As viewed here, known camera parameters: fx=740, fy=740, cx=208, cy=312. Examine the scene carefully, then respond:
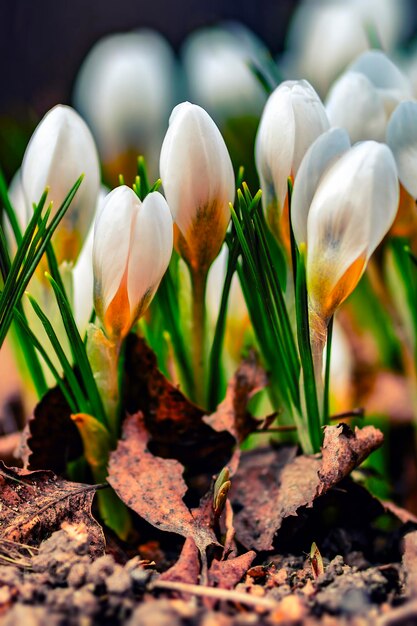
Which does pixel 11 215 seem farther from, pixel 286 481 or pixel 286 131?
pixel 286 481

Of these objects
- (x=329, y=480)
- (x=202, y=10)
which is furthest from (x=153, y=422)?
(x=202, y=10)

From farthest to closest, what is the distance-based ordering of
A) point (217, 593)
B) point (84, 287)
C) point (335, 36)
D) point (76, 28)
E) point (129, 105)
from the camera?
point (76, 28) → point (335, 36) → point (129, 105) → point (84, 287) → point (217, 593)

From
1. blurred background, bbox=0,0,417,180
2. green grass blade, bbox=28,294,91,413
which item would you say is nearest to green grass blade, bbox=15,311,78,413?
green grass blade, bbox=28,294,91,413

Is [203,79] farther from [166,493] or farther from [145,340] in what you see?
[166,493]

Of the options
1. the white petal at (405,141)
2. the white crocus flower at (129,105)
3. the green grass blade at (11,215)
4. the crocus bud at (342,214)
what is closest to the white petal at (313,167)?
the crocus bud at (342,214)

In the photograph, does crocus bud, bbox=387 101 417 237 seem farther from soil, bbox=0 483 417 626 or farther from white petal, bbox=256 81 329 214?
soil, bbox=0 483 417 626

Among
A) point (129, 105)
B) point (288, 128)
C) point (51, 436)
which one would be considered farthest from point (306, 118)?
point (129, 105)

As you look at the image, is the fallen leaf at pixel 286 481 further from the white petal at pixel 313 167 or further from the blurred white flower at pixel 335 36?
the blurred white flower at pixel 335 36
